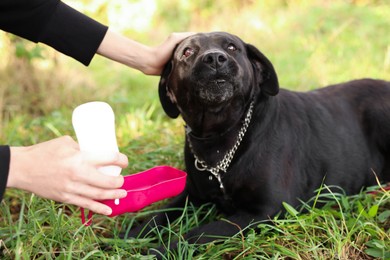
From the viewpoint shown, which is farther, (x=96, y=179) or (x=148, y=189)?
(x=148, y=189)

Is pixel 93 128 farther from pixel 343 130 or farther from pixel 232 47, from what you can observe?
pixel 343 130

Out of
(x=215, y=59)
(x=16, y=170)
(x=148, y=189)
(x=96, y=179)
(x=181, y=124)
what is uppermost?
(x=215, y=59)

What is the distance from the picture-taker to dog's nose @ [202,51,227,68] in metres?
2.39

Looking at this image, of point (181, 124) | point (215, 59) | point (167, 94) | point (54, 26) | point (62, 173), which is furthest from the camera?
point (181, 124)

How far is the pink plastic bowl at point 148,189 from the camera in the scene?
80.1 inches

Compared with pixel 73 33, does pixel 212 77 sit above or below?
above

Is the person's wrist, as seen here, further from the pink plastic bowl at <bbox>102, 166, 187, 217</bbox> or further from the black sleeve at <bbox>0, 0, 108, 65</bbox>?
the black sleeve at <bbox>0, 0, 108, 65</bbox>

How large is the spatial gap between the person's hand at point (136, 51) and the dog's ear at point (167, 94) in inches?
2.5

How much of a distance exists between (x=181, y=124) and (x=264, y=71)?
4.61 feet

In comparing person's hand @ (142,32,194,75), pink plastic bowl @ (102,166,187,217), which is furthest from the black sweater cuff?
pink plastic bowl @ (102,166,187,217)

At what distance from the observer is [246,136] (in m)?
2.66

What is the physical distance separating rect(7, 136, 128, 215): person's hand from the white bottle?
14 cm

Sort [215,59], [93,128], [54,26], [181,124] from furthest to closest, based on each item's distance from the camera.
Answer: [181,124]
[54,26]
[215,59]
[93,128]

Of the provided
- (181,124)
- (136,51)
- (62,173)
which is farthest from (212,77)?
(181,124)
